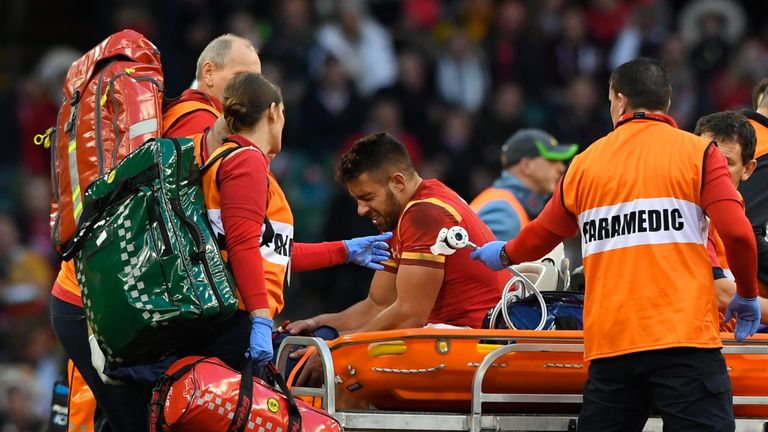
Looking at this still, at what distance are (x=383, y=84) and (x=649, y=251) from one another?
886cm

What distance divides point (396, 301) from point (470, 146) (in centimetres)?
→ 696

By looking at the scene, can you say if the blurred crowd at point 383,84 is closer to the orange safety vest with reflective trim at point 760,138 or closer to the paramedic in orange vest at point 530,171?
the paramedic in orange vest at point 530,171

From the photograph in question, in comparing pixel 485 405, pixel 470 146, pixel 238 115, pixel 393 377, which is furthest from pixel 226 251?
pixel 470 146

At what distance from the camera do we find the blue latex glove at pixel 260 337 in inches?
203

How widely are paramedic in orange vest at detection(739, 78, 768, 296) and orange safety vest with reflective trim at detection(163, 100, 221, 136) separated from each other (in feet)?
7.80

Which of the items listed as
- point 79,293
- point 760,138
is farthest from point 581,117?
point 79,293

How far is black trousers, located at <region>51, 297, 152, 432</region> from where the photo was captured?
562 centimetres

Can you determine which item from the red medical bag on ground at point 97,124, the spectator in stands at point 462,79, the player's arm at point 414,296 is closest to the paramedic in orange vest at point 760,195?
the player's arm at point 414,296

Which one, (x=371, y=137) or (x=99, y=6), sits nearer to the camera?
(x=371, y=137)

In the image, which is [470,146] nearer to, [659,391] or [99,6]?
[99,6]

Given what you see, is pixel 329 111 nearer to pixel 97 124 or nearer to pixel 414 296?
pixel 414 296

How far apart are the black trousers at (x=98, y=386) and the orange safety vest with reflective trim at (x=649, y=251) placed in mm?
1814

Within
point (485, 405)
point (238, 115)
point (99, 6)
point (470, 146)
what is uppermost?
point (99, 6)

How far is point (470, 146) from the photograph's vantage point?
13.0 meters
